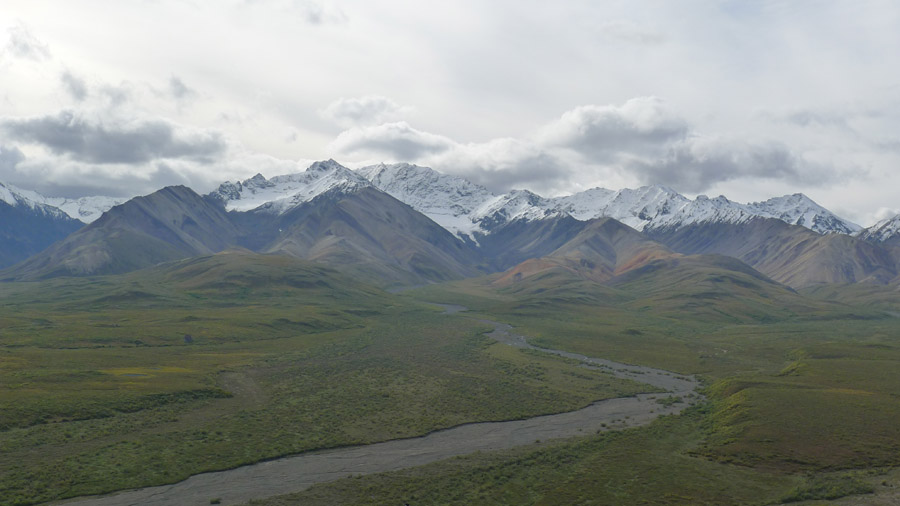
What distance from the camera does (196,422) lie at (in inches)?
3027

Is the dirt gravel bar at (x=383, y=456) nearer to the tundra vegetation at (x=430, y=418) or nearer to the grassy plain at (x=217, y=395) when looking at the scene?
the tundra vegetation at (x=430, y=418)

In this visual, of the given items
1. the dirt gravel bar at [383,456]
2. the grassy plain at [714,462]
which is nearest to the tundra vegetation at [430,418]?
the grassy plain at [714,462]

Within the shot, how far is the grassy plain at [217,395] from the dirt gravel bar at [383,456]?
2.26 metres

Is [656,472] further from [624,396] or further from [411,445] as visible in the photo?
[624,396]

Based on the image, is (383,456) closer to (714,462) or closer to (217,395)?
(714,462)

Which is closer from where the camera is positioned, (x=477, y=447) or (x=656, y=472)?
(x=656, y=472)

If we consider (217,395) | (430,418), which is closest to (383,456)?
(430,418)

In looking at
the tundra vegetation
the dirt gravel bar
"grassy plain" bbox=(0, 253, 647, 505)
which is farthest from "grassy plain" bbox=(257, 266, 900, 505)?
"grassy plain" bbox=(0, 253, 647, 505)

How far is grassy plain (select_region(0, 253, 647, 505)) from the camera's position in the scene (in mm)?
61312

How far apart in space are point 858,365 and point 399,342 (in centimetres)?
9992

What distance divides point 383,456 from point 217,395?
125 ft

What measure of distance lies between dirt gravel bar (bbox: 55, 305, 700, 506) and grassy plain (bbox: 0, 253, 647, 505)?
2.26 meters

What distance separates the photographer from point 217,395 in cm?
9256

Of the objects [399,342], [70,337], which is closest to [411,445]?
[399,342]
